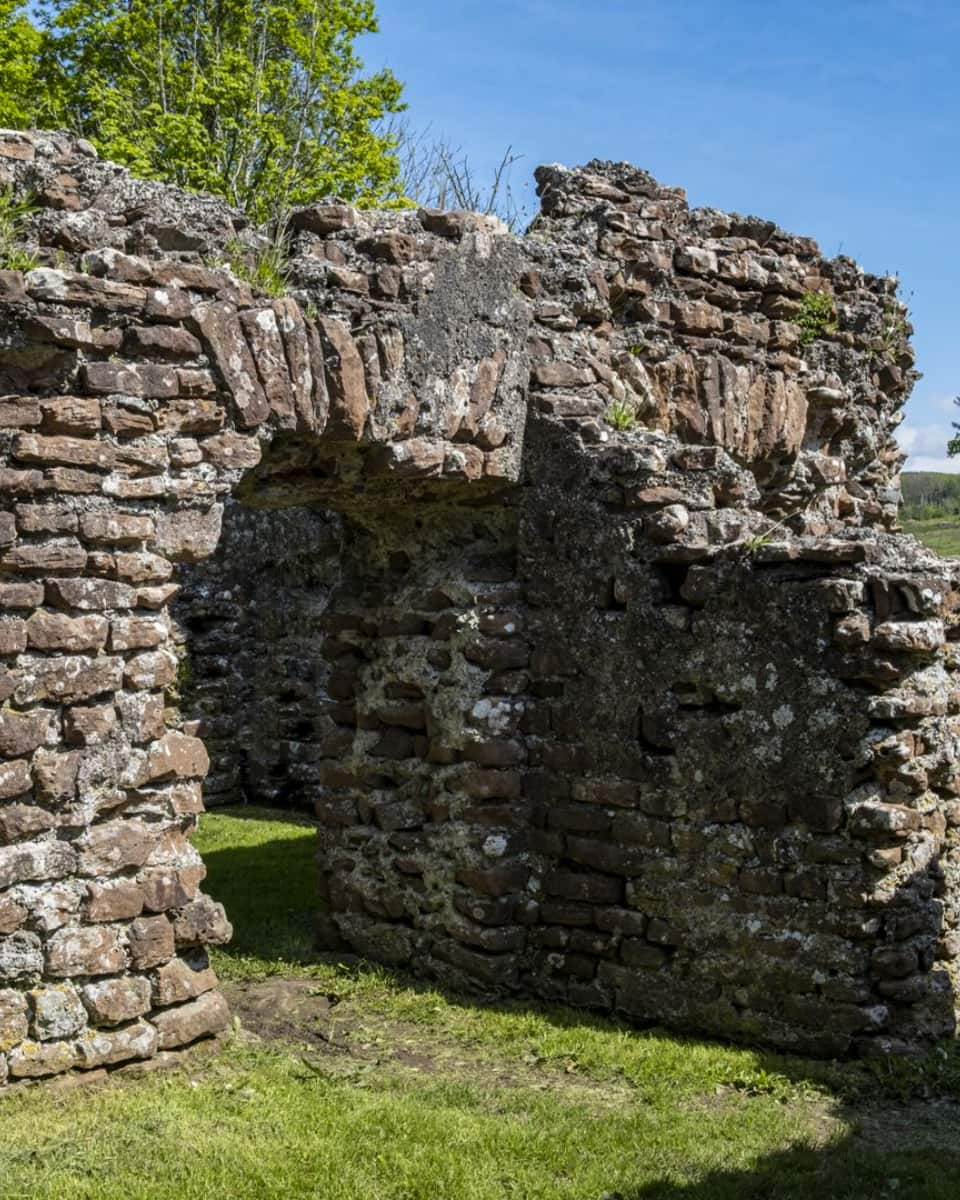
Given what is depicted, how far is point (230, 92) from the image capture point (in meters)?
20.1

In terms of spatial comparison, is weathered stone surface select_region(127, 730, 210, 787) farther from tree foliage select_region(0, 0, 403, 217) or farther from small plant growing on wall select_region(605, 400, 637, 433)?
tree foliage select_region(0, 0, 403, 217)

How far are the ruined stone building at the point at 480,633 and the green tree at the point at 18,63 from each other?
14.3 meters

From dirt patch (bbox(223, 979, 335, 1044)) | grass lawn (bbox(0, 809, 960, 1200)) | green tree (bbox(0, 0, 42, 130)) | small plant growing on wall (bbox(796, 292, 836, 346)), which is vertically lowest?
dirt patch (bbox(223, 979, 335, 1044))

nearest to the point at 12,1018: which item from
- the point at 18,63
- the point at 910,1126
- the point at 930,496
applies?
the point at 910,1126

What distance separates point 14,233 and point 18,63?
16.0 meters

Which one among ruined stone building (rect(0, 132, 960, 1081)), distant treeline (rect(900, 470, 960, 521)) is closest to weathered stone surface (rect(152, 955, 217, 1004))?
ruined stone building (rect(0, 132, 960, 1081))

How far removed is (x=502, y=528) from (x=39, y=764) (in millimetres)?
2715

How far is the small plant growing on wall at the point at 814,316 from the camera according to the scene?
8367 mm

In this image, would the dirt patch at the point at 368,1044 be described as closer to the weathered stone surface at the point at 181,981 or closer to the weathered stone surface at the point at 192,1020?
the weathered stone surface at the point at 192,1020

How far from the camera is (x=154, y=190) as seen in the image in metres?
5.57

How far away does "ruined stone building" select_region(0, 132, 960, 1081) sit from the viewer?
5.07m

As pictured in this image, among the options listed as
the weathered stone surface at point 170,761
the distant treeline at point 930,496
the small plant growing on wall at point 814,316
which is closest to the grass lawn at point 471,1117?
the weathered stone surface at point 170,761

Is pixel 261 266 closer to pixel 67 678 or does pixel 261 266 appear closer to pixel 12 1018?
pixel 67 678

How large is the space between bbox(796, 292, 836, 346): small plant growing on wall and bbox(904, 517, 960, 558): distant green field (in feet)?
93.5
